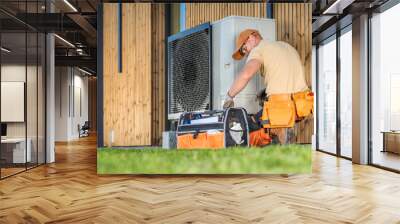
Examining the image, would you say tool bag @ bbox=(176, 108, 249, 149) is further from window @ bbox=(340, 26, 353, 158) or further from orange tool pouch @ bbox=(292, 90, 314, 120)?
window @ bbox=(340, 26, 353, 158)

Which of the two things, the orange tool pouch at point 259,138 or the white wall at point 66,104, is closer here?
the orange tool pouch at point 259,138

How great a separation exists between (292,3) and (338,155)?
4460 mm

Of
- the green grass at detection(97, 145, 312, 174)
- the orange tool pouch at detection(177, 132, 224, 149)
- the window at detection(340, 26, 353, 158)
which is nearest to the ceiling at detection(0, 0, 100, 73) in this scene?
the green grass at detection(97, 145, 312, 174)

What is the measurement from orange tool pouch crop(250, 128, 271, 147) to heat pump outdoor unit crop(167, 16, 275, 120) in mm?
352

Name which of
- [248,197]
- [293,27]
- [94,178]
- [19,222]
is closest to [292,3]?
[293,27]

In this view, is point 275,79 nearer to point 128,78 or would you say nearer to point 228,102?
point 228,102

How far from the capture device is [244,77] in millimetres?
5906

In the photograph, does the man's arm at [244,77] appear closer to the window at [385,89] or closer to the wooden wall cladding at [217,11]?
the wooden wall cladding at [217,11]

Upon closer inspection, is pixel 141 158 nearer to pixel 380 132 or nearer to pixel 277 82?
pixel 277 82

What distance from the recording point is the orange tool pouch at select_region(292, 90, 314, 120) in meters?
6.00

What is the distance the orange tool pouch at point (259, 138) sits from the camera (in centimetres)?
602

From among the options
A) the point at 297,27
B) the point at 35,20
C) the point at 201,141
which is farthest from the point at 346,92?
the point at 35,20

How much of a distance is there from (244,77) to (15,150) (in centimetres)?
452

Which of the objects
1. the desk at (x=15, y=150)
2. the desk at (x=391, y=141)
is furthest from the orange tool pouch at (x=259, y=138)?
the desk at (x=15, y=150)
